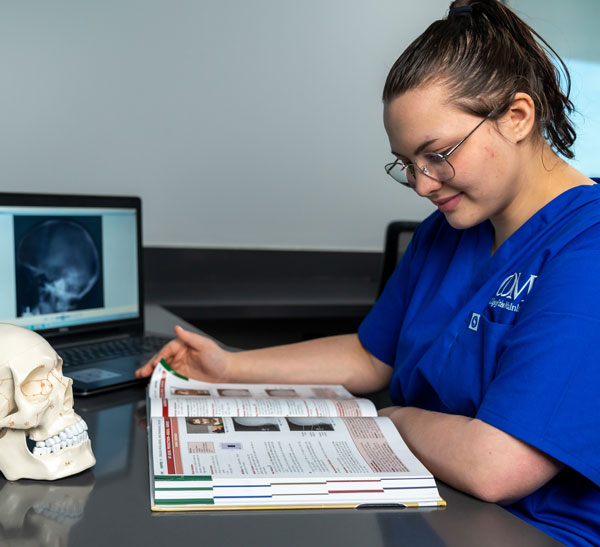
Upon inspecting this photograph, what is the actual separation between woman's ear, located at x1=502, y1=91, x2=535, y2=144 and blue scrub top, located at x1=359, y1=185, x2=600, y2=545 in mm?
121

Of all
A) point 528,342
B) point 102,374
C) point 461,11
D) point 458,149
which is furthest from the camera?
point 102,374

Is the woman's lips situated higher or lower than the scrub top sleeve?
higher

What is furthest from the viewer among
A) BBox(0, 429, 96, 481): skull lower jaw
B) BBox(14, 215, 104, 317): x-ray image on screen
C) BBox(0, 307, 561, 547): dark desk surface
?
BBox(14, 215, 104, 317): x-ray image on screen

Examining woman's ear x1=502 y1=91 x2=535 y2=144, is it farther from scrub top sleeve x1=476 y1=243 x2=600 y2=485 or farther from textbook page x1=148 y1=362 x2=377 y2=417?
textbook page x1=148 y1=362 x2=377 y2=417

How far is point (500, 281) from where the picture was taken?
993 mm

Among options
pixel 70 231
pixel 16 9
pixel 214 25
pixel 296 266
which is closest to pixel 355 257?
pixel 296 266

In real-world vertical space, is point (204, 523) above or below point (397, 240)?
below

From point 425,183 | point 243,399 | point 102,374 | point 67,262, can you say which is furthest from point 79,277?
point 425,183

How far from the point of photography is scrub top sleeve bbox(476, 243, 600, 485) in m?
0.79

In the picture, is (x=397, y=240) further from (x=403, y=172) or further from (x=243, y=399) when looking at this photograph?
(x=243, y=399)

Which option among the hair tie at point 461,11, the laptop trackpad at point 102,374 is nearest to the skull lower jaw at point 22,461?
the laptop trackpad at point 102,374

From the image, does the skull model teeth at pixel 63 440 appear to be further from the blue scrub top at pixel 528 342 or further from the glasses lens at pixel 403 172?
the glasses lens at pixel 403 172

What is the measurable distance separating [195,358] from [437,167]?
23.4 inches

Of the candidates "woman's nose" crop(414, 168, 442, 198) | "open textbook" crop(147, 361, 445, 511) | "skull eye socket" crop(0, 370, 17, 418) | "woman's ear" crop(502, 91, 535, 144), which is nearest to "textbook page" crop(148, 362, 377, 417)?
"open textbook" crop(147, 361, 445, 511)
